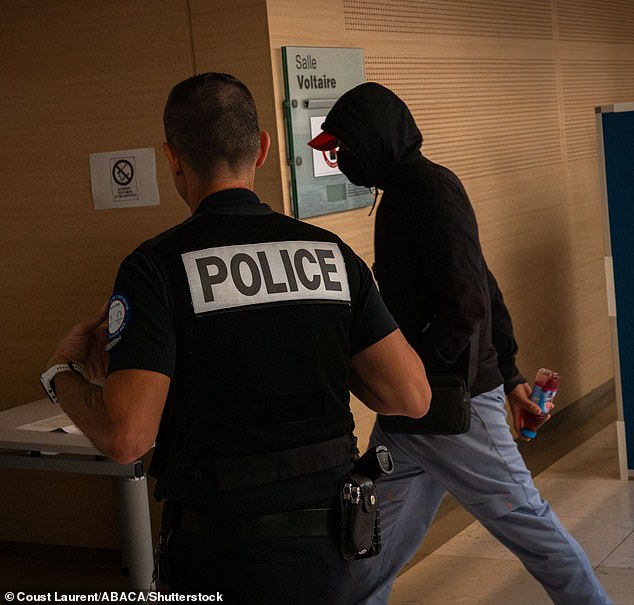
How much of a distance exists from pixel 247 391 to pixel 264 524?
247mm

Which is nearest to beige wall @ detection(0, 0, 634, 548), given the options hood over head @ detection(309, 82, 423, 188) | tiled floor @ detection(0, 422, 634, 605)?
tiled floor @ detection(0, 422, 634, 605)

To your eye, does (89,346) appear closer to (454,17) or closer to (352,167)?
(352,167)

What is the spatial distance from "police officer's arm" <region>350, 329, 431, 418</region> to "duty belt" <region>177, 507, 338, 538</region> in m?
0.26

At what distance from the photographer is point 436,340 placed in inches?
123

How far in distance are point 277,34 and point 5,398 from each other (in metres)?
1.94

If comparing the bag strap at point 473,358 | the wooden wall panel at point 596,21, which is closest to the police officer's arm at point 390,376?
the bag strap at point 473,358

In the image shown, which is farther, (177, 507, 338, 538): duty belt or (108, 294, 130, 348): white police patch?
(177, 507, 338, 538): duty belt

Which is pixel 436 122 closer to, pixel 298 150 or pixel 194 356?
pixel 298 150

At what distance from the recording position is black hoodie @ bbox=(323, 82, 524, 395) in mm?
3090

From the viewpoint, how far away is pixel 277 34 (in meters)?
3.89

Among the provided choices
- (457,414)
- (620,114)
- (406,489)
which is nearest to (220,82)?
(457,414)

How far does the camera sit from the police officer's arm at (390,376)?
217 cm

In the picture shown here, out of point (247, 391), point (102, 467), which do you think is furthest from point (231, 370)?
point (102, 467)

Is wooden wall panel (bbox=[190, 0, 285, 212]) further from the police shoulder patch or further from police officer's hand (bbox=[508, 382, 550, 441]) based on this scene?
the police shoulder patch
